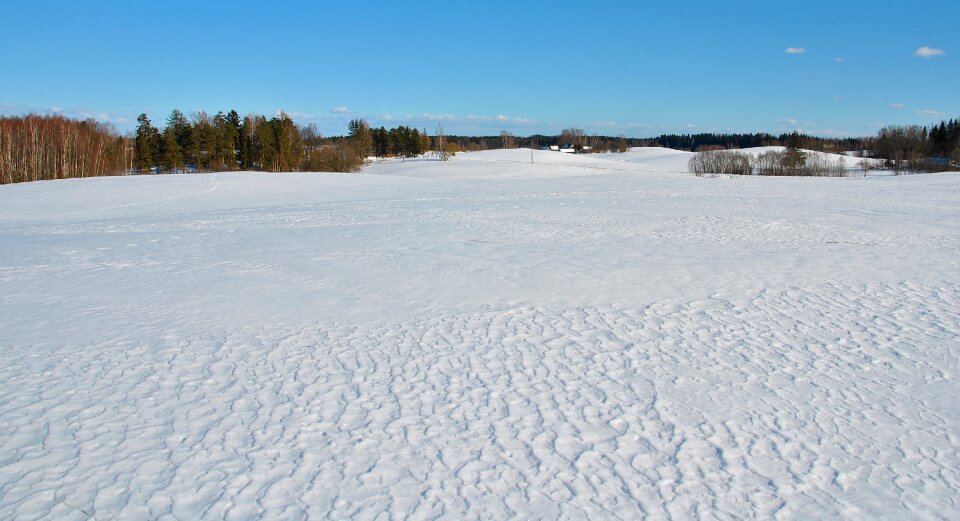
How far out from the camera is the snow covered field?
5121 mm

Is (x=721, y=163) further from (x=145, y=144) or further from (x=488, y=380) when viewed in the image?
(x=488, y=380)

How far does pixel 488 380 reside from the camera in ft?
24.4

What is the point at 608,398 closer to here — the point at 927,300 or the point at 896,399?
the point at 896,399

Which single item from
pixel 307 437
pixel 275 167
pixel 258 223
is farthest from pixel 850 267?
pixel 275 167

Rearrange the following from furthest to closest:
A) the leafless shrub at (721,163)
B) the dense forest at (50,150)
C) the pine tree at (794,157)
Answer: the leafless shrub at (721,163) → the pine tree at (794,157) → the dense forest at (50,150)

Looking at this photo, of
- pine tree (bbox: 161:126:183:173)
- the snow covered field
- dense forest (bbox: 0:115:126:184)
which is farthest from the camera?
pine tree (bbox: 161:126:183:173)

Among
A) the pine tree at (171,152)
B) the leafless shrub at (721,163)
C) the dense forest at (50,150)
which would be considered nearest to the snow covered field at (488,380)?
the dense forest at (50,150)

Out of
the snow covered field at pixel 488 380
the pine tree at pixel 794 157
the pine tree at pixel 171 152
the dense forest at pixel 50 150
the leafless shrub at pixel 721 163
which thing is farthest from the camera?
the leafless shrub at pixel 721 163

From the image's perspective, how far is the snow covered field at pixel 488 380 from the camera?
5.12 meters

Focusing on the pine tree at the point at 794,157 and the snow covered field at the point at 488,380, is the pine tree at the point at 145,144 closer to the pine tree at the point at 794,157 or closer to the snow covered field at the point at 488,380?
the snow covered field at the point at 488,380

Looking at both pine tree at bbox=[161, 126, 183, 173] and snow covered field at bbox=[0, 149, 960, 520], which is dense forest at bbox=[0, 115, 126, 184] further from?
snow covered field at bbox=[0, 149, 960, 520]

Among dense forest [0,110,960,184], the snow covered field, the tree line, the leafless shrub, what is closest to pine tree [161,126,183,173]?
dense forest [0,110,960,184]

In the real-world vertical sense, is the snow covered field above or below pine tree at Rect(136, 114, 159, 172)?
below

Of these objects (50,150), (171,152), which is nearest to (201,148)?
(171,152)
